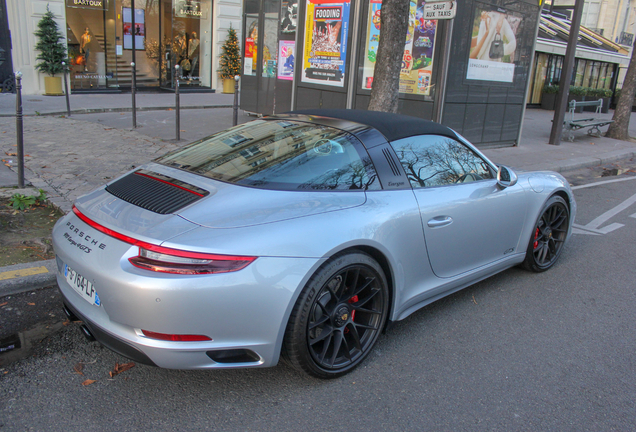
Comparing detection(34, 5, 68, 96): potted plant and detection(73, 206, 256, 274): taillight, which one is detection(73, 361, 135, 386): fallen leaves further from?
detection(34, 5, 68, 96): potted plant

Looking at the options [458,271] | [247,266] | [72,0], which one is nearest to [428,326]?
[458,271]

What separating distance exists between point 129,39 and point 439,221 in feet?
54.6

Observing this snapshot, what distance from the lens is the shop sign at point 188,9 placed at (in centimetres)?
1812

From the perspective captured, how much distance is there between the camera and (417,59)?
10094 millimetres

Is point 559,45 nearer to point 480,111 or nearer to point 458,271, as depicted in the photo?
point 480,111

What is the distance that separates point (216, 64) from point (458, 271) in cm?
1710

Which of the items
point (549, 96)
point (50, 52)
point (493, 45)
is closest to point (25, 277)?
point (493, 45)

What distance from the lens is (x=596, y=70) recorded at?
2677cm

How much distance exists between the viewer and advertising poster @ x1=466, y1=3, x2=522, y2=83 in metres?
10.4

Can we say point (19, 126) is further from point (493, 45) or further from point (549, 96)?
point (549, 96)

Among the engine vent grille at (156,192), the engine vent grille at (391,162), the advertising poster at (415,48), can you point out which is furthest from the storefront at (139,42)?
the engine vent grille at (391,162)

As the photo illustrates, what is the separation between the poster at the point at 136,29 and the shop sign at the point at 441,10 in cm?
1223

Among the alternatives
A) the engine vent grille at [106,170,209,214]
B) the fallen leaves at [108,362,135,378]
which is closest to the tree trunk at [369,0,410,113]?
the engine vent grille at [106,170,209,214]

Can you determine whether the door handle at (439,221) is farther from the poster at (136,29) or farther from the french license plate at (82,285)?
the poster at (136,29)
